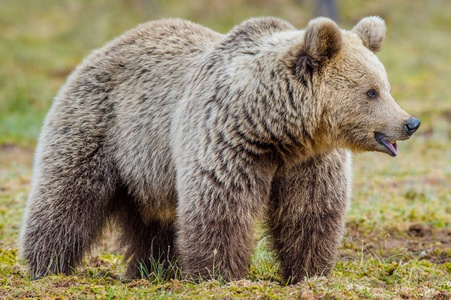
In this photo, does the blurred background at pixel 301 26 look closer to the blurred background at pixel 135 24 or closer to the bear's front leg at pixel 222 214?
the blurred background at pixel 135 24

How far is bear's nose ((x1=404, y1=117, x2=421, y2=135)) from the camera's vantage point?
194 inches

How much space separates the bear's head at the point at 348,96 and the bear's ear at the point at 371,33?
1.15 feet

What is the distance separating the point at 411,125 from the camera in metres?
4.93

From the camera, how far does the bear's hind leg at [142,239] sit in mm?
6570

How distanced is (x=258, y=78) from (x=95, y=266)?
2773 mm

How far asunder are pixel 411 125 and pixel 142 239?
9.65 ft

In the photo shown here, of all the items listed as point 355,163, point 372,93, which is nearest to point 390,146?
point 372,93

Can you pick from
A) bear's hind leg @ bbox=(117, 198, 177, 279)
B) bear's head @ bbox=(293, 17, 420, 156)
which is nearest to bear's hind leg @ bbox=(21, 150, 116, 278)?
bear's hind leg @ bbox=(117, 198, 177, 279)

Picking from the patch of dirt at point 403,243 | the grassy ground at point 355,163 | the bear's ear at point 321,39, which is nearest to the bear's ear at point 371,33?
the bear's ear at point 321,39

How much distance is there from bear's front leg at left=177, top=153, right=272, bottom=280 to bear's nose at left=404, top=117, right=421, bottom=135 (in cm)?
105

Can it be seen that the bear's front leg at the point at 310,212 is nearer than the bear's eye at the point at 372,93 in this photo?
No

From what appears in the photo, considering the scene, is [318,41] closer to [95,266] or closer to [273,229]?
[273,229]

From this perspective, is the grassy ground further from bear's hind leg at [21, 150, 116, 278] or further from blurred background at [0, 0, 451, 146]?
bear's hind leg at [21, 150, 116, 278]

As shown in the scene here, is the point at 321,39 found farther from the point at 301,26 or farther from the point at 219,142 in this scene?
the point at 301,26
